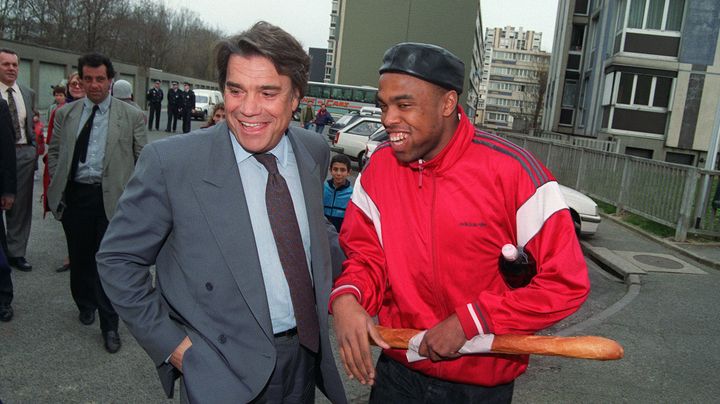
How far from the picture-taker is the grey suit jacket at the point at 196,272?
201 centimetres

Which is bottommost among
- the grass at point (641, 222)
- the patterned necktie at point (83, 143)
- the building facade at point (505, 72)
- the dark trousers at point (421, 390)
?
the grass at point (641, 222)

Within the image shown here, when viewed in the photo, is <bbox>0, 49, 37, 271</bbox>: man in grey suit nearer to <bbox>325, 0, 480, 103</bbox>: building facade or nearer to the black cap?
the black cap

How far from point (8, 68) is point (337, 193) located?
3.55 meters

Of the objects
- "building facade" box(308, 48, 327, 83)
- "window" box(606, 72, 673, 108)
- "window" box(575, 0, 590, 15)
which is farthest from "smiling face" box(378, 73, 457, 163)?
"building facade" box(308, 48, 327, 83)

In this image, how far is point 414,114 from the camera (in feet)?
6.37

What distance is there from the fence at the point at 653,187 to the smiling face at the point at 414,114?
381 inches

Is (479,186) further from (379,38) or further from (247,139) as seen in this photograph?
(379,38)

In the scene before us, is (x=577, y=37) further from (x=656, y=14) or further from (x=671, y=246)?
(x=671, y=246)

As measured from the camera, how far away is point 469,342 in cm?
179

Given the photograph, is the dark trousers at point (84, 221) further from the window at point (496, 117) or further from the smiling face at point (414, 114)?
the window at point (496, 117)

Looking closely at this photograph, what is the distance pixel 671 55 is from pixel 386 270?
82.0 ft

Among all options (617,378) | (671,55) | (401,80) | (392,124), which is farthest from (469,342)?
(671,55)

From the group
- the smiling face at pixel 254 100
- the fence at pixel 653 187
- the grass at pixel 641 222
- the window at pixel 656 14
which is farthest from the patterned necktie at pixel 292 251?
the window at pixel 656 14

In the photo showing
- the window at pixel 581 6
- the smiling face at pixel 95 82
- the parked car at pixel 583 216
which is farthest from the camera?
the window at pixel 581 6
